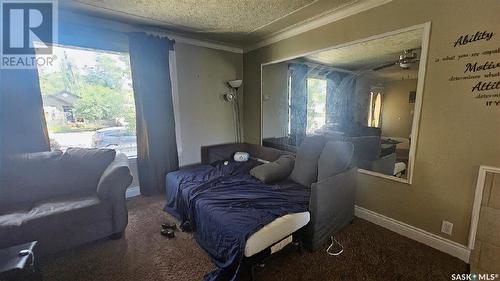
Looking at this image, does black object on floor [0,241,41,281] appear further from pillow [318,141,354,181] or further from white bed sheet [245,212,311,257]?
pillow [318,141,354,181]

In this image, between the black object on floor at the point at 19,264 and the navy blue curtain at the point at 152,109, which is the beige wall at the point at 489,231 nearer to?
the black object on floor at the point at 19,264

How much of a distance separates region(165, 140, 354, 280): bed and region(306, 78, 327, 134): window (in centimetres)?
98

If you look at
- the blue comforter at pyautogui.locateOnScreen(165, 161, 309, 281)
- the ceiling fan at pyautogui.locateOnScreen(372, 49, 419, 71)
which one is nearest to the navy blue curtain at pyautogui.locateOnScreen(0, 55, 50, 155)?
the blue comforter at pyautogui.locateOnScreen(165, 161, 309, 281)

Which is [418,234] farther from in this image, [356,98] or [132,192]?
[132,192]

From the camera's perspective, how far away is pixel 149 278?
63.5 inches

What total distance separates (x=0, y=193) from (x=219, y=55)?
3.10 m

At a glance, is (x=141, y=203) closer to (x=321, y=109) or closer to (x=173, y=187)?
(x=173, y=187)

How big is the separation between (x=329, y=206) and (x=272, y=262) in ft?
2.26

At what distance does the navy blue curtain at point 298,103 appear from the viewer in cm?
318

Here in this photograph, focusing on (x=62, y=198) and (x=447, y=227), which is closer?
(x=447, y=227)

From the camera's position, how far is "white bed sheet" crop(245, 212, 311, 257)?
1483mm

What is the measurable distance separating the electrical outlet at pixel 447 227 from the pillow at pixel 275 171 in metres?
1.45

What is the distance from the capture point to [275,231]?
5.27 feet

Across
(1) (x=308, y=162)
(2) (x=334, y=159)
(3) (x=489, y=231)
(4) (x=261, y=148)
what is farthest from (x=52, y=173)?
(3) (x=489, y=231)
